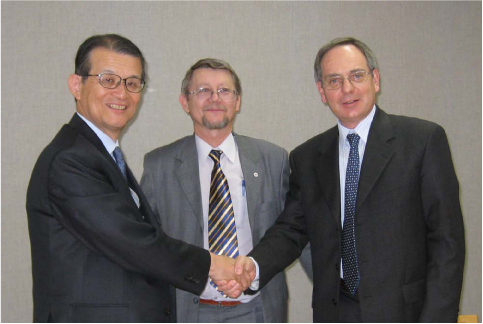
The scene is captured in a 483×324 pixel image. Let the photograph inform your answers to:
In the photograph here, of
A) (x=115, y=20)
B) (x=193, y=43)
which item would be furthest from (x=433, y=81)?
(x=115, y=20)

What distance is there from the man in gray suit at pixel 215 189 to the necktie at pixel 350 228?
487 millimetres

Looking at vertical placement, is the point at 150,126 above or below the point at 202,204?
above

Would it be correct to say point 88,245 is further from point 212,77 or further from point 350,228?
point 212,77

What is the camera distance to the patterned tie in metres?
2.13

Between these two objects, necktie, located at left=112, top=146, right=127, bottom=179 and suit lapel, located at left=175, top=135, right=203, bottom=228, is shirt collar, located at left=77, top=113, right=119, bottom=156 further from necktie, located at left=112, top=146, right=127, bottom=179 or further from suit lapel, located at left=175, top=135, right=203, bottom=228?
suit lapel, located at left=175, top=135, right=203, bottom=228

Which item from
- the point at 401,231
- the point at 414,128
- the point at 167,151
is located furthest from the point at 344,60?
the point at 167,151

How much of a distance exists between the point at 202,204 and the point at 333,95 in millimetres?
829

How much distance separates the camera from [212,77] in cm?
230

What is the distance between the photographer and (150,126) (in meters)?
3.06

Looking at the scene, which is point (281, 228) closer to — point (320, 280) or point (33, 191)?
point (320, 280)

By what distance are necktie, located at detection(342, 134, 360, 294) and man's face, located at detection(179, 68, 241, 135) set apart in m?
0.71

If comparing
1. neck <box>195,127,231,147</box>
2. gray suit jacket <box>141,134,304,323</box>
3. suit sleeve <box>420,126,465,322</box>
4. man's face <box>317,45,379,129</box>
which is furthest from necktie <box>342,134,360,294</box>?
neck <box>195,127,231,147</box>

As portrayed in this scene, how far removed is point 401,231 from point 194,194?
98cm

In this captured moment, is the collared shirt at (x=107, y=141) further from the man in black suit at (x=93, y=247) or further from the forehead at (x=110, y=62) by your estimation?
the forehead at (x=110, y=62)
